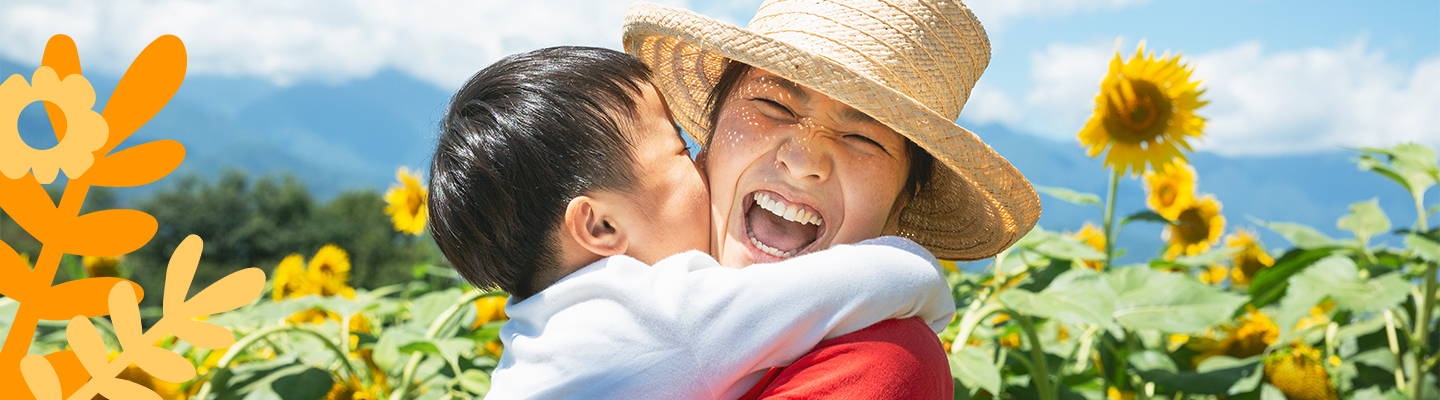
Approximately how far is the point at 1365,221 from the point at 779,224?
5.19 ft

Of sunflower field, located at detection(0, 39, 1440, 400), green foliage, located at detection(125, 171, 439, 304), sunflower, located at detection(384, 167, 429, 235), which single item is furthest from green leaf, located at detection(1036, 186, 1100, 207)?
green foliage, located at detection(125, 171, 439, 304)

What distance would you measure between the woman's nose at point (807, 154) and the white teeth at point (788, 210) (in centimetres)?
3

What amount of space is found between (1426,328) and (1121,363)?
0.52 m

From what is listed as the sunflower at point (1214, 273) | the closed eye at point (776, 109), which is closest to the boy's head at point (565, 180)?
the closed eye at point (776, 109)

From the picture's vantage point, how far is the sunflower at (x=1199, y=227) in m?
3.18

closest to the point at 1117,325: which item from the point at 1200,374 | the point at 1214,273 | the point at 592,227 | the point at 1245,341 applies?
the point at 1200,374

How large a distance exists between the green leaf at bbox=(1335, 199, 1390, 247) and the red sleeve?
1.57 meters

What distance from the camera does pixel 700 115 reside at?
1.47m

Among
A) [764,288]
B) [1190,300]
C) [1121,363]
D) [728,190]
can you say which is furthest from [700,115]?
[1121,363]

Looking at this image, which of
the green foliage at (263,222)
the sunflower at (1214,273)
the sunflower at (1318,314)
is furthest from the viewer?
the green foliage at (263,222)

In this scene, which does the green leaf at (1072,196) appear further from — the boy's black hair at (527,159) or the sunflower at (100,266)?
the sunflower at (100,266)

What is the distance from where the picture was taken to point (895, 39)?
1.26m

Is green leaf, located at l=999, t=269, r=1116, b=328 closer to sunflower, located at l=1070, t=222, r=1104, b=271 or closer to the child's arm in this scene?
the child's arm

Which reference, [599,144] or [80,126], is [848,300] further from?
[80,126]
